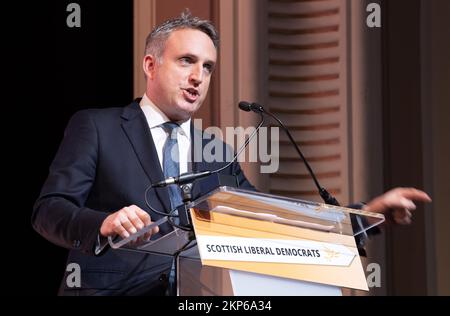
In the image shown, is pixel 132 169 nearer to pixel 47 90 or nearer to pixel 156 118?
pixel 156 118

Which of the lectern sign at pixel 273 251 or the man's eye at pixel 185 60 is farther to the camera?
the man's eye at pixel 185 60

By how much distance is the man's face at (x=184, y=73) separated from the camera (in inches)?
134

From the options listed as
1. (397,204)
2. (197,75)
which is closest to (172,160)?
(197,75)

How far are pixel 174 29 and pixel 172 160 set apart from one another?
1.56 feet

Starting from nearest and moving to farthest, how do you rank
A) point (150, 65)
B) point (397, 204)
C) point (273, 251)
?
point (273, 251) < point (397, 204) < point (150, 65)

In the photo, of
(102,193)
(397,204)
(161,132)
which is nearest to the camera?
(397,204)

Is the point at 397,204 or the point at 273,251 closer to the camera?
the point at 273,251

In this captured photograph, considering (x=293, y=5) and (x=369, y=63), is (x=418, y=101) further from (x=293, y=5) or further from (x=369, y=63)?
(x=293, y=5)

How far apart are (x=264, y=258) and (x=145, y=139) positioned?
89cm

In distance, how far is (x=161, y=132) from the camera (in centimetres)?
339

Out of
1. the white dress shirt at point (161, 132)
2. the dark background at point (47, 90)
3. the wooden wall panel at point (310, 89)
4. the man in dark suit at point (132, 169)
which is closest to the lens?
the man in dark suit at point (132, 169)

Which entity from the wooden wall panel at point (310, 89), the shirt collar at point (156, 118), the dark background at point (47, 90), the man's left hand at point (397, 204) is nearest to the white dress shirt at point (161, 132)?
the shirt collar at point (156, 118)

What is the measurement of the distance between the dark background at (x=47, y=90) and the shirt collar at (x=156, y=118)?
97cm

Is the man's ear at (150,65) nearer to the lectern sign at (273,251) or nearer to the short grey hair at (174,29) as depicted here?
the short grey hair at (174,29)
